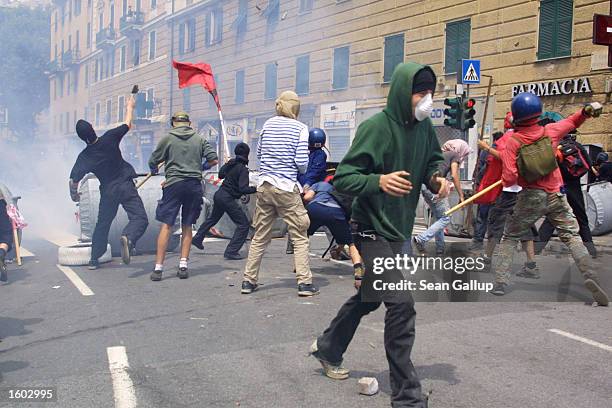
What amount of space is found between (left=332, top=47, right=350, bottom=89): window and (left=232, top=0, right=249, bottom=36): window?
16.6ft

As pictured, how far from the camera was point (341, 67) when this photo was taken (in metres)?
21.3

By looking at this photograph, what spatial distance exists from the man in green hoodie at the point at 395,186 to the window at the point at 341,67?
1845cm

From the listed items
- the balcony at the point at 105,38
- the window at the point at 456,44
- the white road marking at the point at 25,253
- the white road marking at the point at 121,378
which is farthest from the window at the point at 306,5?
the balcony at the point at 105,38

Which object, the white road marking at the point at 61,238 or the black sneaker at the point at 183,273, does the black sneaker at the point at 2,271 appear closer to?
the black sneaker at the point at 183,273

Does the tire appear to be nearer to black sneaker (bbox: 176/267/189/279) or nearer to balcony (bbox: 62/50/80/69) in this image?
black sneaker (bbox: 176/267/189/279)

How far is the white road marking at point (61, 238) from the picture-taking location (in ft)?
33.7

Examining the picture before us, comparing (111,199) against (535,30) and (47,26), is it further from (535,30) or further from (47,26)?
(47,26)

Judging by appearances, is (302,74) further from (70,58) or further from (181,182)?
(70,58)

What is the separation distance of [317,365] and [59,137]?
45.2 m

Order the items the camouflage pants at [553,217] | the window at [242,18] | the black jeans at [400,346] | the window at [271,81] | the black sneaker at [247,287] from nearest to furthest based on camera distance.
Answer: the black jeans at [400,346], the camouflage pants at [553,217], the black sneaker at [247,287], the window at [271,81], the window at [242,18]

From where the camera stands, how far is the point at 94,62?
40.0 meters

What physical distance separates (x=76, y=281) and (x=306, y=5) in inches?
658

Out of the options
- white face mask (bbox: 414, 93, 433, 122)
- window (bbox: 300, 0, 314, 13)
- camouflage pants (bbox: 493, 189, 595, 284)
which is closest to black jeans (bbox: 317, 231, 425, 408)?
white face mask (bbox: 414, 93, 433, 122)

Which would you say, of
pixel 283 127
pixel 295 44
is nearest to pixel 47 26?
pixel 295 44
